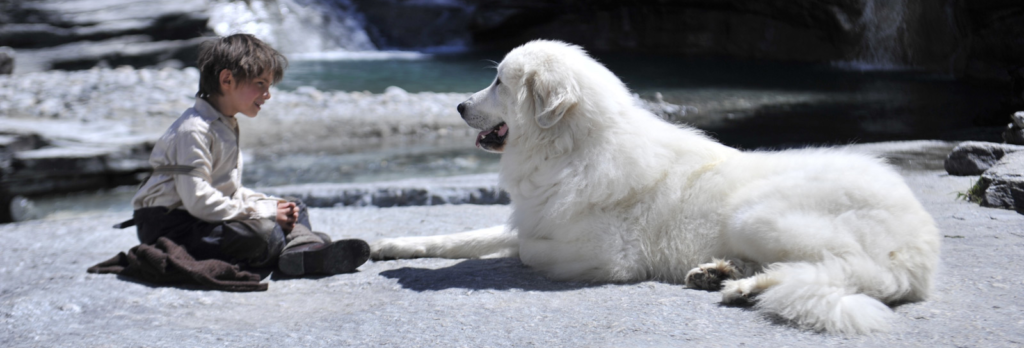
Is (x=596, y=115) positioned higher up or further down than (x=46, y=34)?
higher up

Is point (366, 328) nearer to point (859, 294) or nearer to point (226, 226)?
point (226, 226)

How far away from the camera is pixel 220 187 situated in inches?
138

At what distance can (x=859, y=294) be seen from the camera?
2.70 metres

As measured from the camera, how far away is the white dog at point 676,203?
2.82 meters

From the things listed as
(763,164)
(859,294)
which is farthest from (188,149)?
(859,294)

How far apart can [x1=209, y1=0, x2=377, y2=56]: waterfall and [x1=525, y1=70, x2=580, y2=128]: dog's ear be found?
748 inches

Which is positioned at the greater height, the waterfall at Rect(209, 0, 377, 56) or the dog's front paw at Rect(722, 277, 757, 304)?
the dog's front paw at Rect(722, 277, 757, 304)

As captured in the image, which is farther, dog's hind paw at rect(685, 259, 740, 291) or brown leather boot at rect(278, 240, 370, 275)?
brown leather boot at rect(278, 240, 370, 275)

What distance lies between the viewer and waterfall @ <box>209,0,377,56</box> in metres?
21.2

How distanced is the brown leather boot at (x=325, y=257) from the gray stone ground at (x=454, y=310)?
0.20ft

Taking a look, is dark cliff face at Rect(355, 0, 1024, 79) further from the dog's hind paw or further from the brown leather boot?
the brown leather boot

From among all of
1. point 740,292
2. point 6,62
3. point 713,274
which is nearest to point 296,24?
point 6,62

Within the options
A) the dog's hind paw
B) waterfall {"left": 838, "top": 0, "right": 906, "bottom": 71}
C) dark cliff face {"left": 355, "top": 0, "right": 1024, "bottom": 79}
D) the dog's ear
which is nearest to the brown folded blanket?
the dog's ear

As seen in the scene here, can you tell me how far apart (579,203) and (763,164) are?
848 mm
